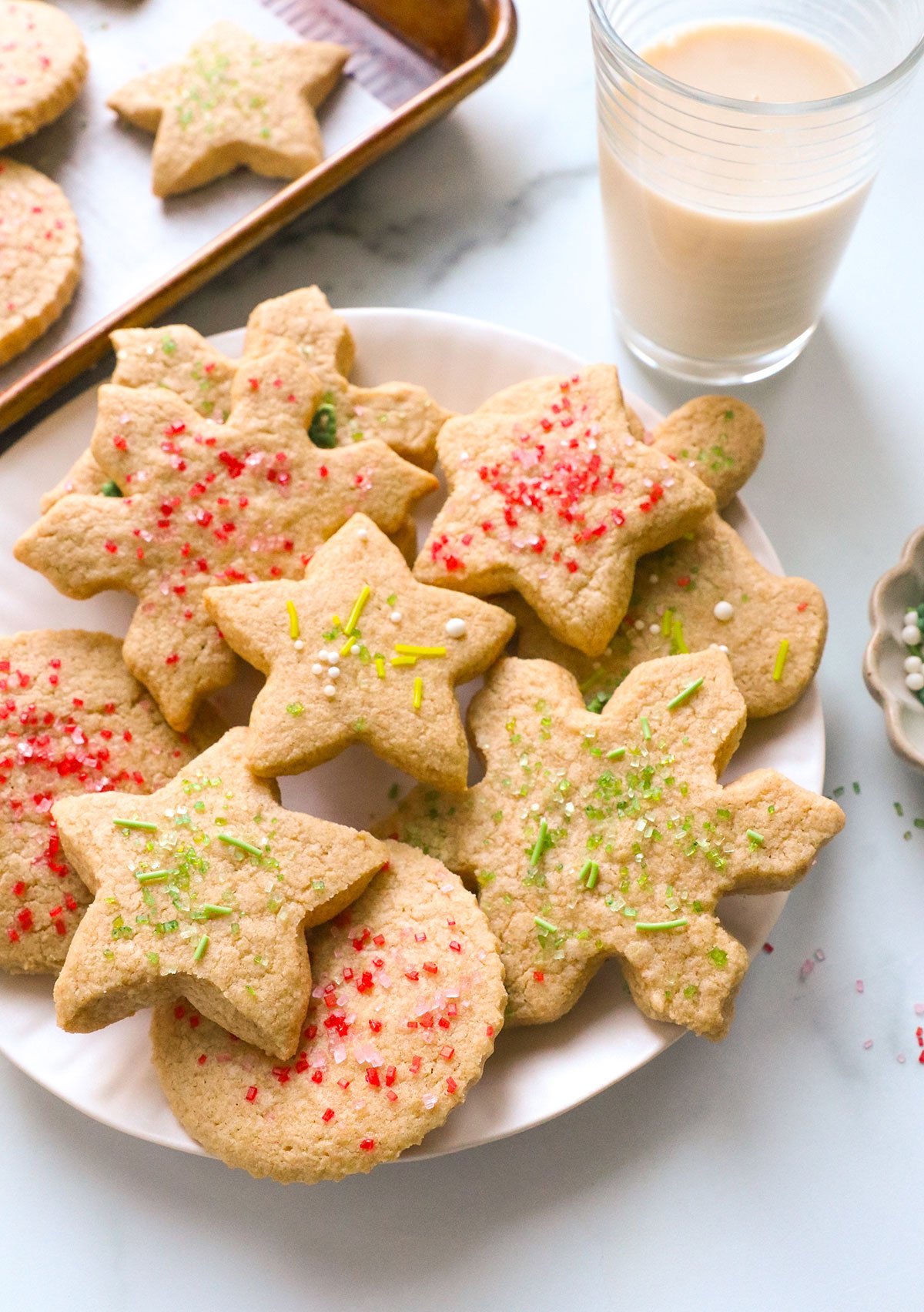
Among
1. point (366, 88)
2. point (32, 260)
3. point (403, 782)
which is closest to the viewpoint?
point (403, 782)

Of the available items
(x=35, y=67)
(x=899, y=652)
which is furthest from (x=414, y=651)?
(x=35, y=67)

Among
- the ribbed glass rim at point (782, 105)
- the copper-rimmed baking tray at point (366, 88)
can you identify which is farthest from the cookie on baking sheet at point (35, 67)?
the ribbed glass rim at point (782, 105)

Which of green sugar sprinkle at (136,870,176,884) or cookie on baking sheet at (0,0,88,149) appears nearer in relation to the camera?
green sugar sprinkle at (136,870,176,884)

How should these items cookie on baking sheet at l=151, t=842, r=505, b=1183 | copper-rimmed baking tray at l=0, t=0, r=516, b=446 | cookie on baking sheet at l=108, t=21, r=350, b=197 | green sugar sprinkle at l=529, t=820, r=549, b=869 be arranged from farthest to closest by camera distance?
cookie on baking sheet at l=108, t=21, r=350, b=197 < copper-rimmed baking tray at l=0, t=0, r=516, b=446 < green sugar sprinkle at l=529, t=820, r=549, b=869 < cookie on baking sheet at l=151, t=842, r=505, b=1183

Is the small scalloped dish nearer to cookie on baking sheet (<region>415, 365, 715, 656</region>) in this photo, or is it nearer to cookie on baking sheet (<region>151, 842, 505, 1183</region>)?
cookie on baking sheet (<region>415, 365, 715, 656</region>)

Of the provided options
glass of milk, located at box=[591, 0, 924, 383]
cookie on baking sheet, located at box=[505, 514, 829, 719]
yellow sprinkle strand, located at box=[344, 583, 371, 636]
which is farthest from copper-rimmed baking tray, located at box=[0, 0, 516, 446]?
cookie on baking sheet, located at box=[505, 514, 829, 719]

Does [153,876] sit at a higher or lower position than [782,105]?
lower

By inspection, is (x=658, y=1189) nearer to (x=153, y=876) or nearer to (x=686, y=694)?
(x=686, y=694)
